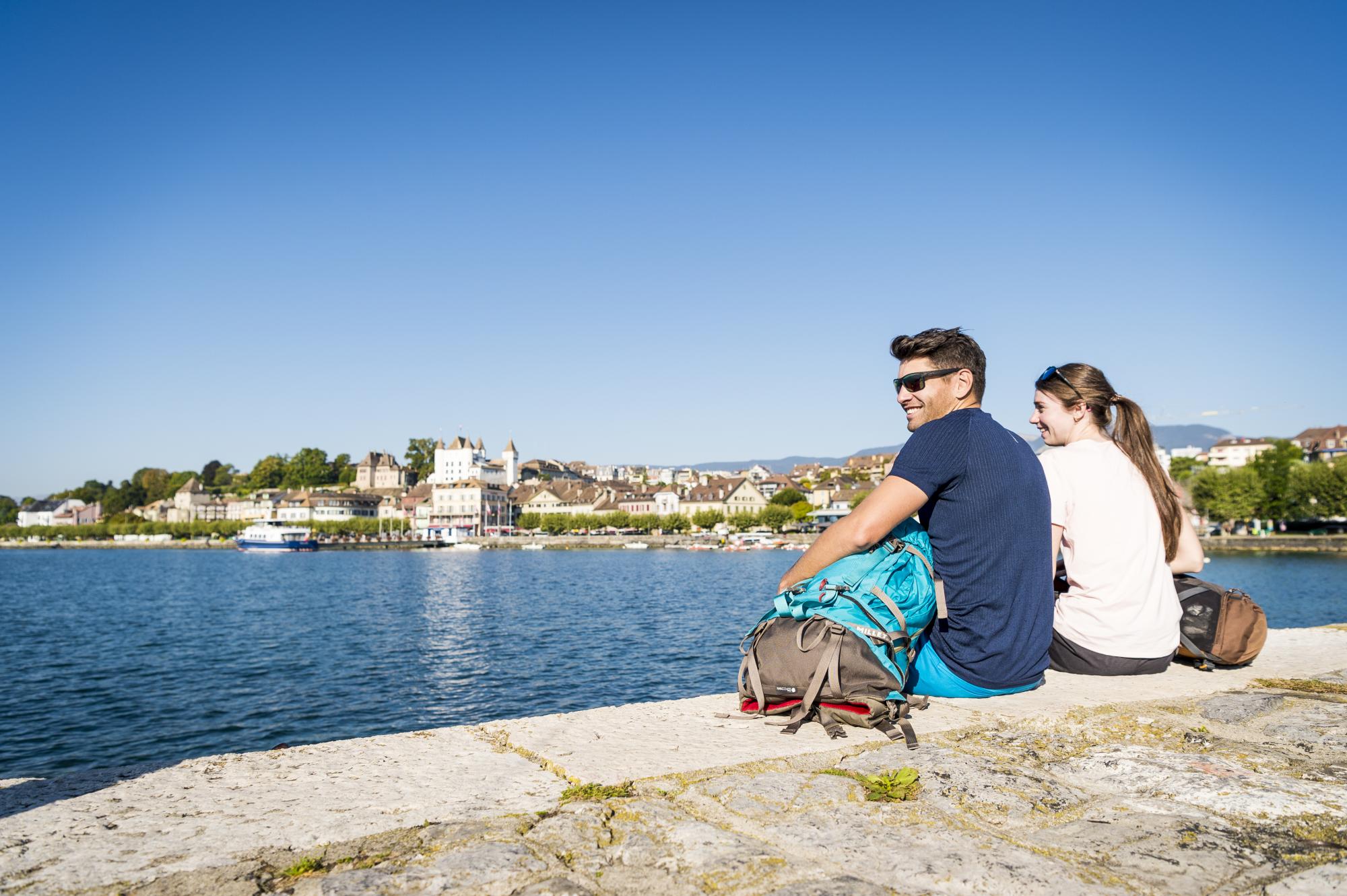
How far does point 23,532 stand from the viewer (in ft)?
568

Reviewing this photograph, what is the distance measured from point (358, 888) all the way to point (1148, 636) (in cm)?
383

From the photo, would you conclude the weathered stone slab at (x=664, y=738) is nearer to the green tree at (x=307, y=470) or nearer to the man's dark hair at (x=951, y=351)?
the man's dark hair at (x=951, y=351)

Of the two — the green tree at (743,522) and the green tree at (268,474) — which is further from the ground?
the green tree at (268,474)

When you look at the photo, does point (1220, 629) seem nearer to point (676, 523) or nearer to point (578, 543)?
point (578, 543)

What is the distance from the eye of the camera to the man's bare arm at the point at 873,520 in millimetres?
3428

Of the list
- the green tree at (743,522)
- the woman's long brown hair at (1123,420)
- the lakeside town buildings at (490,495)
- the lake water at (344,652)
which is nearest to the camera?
the woman's long brown hair at (1123,420)

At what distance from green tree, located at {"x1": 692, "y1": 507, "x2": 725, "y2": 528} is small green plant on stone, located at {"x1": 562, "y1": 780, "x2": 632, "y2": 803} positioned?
12038 cm

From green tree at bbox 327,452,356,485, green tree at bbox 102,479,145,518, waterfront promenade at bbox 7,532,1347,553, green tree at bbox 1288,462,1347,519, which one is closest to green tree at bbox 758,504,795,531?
waterfront promenade at bbox 7,532,1347,553

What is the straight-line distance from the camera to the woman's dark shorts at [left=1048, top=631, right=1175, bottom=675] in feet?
14.3

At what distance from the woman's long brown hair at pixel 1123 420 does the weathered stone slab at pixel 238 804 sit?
3.25 meters

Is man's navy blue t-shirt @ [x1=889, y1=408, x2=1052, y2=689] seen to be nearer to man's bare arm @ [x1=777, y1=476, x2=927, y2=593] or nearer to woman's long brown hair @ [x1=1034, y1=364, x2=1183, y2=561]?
man's bare arm @ [x1=777, y1=476, x2=927, y2=593]

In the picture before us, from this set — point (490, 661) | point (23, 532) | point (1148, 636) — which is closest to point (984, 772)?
point (1148, 636)

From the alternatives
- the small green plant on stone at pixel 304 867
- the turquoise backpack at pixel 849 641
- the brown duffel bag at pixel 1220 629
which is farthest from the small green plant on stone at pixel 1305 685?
the small green plant on stone at pixel 304 867

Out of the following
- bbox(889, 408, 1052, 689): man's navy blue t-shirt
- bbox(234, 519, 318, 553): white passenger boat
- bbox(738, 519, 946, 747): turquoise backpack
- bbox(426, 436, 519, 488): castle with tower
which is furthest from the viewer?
bbox(426, 436, 519, 488): castle with tower
